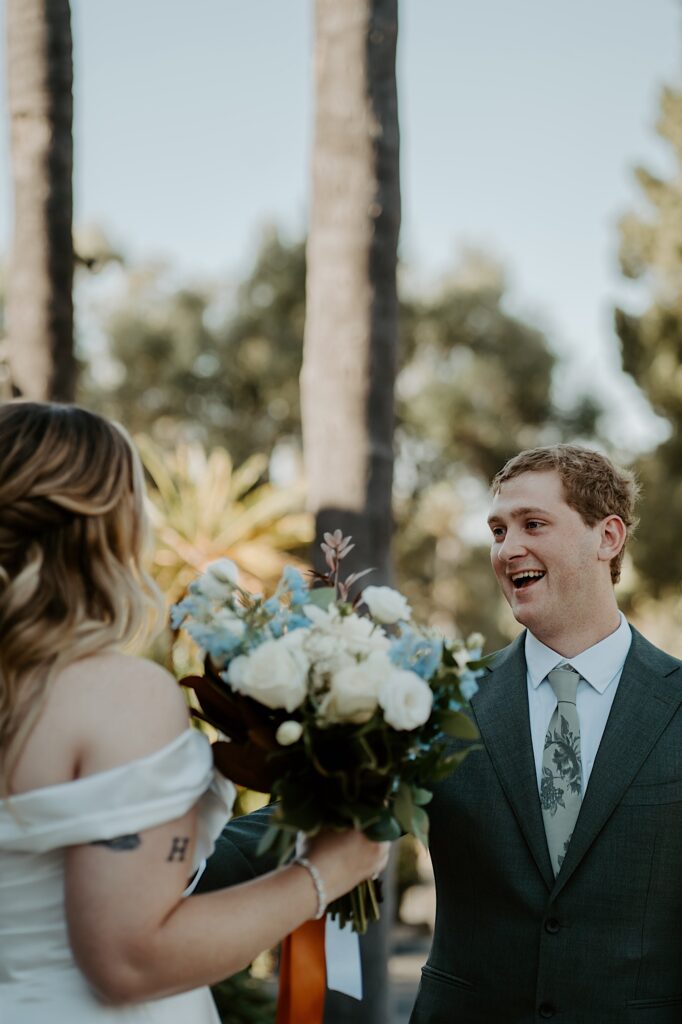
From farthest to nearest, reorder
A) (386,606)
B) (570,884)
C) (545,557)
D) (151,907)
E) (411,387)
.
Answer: (411,387), (545,557), (570,884), (386,606), (151,907)

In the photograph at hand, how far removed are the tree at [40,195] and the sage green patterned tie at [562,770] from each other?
3.12m

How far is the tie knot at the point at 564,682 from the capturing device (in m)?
2.71

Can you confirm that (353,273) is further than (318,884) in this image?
Yes

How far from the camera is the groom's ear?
2.88 metres

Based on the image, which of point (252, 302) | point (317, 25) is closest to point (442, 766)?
point (317, 25)

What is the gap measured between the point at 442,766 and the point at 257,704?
37 cm

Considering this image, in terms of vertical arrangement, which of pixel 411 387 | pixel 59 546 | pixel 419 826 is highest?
pixel 59 546

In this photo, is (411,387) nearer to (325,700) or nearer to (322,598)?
(322,598)

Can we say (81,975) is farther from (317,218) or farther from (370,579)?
(317,218)

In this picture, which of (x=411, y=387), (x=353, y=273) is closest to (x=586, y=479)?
(x=353, y=273)

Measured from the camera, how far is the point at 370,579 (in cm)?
487

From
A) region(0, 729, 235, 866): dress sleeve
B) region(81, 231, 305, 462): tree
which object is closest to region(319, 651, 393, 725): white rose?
region(0, 729, 235, 866): dress sleeve

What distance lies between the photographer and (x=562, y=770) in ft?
8.59

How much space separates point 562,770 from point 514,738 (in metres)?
0.14
